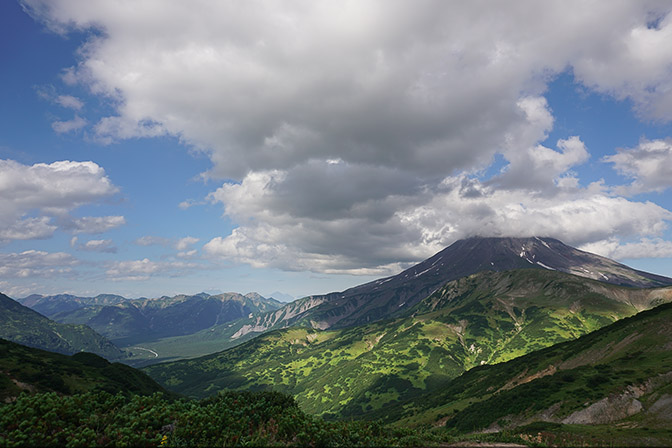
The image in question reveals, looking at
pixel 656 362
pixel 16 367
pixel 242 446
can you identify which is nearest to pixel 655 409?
pixel 656 362

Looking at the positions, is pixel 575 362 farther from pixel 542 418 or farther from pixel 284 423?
pixel 284 423

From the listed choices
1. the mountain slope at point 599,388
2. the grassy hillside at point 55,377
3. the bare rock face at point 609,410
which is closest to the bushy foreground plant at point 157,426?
the grassy hillside at point 55,377

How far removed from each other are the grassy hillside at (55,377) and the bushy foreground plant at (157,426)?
39094 millimetres

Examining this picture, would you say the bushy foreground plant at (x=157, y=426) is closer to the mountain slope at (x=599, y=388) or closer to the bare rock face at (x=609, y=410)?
the mountain slope at (x=599, y=388)

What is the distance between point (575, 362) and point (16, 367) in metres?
153

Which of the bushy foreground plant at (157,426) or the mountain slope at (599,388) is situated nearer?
the bushy foreground plant at (157,426)

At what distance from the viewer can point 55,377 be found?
80.1m

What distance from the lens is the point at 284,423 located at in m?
23.7

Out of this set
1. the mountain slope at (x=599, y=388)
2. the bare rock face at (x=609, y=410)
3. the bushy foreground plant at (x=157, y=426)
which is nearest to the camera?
the bushy foreground plant at (x=157, y=426)

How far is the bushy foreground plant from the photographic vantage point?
62.2 feet

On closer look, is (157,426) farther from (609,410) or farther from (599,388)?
(599,388)

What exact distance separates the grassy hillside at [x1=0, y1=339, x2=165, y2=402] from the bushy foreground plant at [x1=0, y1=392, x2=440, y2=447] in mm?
39094

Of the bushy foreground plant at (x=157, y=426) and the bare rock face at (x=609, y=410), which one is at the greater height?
the bushy foreground plant at (x=157, y=426)

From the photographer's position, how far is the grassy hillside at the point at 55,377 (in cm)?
6888
